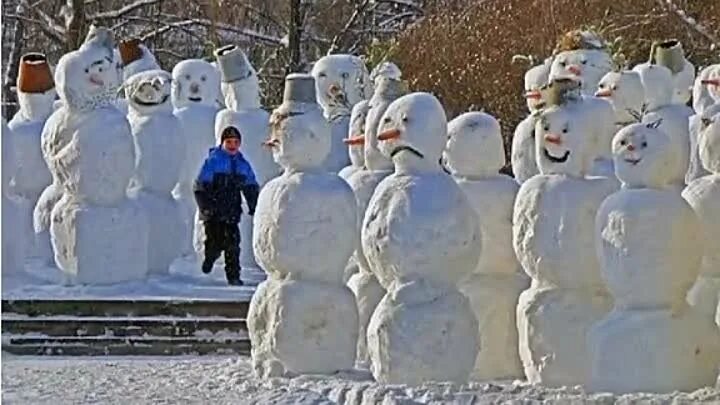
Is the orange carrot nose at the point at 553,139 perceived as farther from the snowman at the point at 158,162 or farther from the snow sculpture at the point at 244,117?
the snow sculpture at the point at 244,117

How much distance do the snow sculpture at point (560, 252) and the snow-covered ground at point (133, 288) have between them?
443 cm

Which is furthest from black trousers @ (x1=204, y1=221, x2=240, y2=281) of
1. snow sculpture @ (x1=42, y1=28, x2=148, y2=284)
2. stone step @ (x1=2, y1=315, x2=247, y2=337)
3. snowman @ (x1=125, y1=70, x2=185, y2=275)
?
stone step @ (x1=2, y1=315, x2=247, y2=337)

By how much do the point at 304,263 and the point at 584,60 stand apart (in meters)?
4.97

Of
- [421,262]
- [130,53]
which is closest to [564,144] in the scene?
[421,262]

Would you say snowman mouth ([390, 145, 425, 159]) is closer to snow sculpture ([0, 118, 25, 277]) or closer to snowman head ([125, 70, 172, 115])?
snow sculpture ([0, 118, 25, 277])

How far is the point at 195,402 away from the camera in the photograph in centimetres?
1150

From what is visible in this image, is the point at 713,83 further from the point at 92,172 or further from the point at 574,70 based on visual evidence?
the point at 92,172

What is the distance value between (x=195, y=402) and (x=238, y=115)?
6.53 metres

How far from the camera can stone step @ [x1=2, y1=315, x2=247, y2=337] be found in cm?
1471

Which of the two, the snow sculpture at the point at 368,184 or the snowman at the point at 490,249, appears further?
the snow sculpture at the point at 368,184

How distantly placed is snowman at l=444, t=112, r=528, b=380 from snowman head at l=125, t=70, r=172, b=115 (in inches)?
206

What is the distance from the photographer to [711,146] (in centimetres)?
1118

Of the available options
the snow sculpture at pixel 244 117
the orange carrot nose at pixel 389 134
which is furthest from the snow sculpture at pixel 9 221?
the orange carrot nose at pixel 389 134

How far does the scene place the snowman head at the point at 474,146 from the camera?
12156 mm
